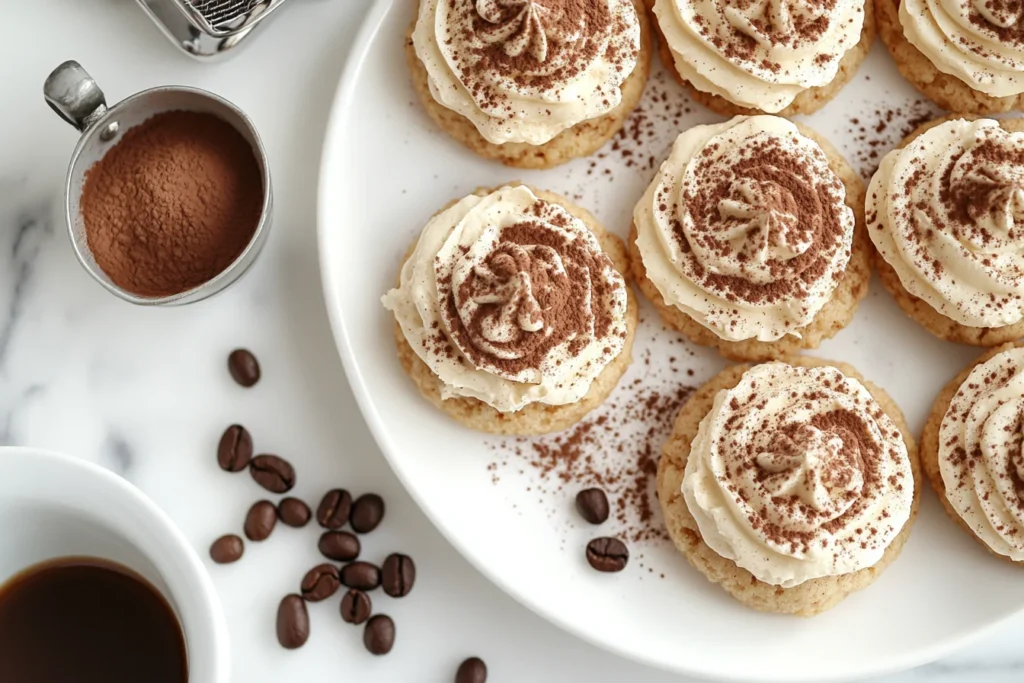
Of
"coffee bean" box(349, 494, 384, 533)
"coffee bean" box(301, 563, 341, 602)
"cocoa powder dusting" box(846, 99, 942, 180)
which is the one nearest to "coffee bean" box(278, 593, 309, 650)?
"coffee bean" box(301, 563, 341, 602)

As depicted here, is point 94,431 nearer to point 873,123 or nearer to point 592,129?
point 592,129

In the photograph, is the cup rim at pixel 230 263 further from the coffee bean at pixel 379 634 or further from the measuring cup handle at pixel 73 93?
the coffee bean at pixel 379 634

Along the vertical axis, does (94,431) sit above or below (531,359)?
above

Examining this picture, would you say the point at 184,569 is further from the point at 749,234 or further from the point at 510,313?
the point at 749,234

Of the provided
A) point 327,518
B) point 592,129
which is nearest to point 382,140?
point 592,129

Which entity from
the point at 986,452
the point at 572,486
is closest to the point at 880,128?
the point at 986,452

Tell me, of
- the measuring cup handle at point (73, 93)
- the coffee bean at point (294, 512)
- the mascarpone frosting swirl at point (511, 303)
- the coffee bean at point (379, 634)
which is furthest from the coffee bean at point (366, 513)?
the measuring cup handle at point (73, 93)

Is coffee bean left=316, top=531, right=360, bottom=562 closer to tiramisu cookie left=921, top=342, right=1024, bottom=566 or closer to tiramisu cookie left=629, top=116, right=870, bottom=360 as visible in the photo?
tiramisu cookie left=629, top=116, right=870, bottom=360
